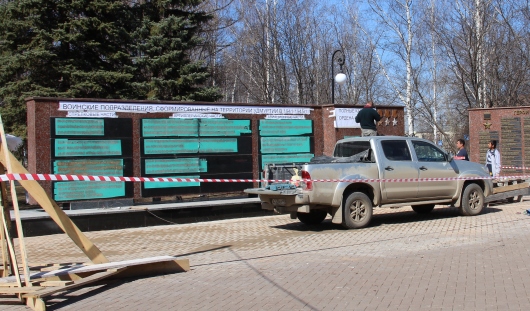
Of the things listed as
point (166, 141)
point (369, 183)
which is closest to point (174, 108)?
point (166, 141)

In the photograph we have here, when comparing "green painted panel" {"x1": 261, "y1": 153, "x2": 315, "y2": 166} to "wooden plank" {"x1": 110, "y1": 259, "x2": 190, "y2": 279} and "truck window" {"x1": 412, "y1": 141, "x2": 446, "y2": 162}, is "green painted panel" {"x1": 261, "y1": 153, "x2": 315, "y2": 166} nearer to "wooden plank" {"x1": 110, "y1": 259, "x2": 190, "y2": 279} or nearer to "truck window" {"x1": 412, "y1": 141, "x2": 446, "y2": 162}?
"truck window" {"x1": 412, "y1": 141, "x2": 446, "y2": 162}

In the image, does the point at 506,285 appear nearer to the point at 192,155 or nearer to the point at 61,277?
the point at 61,277

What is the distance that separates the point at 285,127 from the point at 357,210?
211 inches

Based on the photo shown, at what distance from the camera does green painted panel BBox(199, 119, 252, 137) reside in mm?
15016

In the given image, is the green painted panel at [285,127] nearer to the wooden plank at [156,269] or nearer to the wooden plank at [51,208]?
the wooden plank at [156,269]

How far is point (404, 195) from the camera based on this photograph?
39.8 feet

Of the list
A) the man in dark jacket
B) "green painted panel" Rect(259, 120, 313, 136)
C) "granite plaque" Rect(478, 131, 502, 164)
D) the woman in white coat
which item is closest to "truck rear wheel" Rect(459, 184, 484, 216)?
the man in dark jacket

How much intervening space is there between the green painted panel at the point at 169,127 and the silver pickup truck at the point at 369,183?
3.52 metres

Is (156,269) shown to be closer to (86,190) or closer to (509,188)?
(86,190)

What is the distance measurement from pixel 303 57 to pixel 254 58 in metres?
2.68

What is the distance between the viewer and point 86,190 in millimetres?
13375

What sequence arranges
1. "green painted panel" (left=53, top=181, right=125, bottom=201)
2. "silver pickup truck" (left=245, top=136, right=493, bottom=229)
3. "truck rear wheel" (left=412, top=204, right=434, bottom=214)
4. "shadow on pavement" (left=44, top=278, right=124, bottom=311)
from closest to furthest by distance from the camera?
1. "shadow on pavement" (left=44, top=278, right=124, bottom=311)
2. "silver pickup truck" (left=245, top=136, right=493, bottom=229)
3. "green painted panel" (left=53, top=181, right=125, bottom=201)
4. "truck rear wheel" (left=412, top=204, right=434, bottom=214)

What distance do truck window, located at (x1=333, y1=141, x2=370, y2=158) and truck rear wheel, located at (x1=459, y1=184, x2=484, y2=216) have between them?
2830 millimetres

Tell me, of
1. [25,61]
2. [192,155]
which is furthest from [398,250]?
[25,61]
